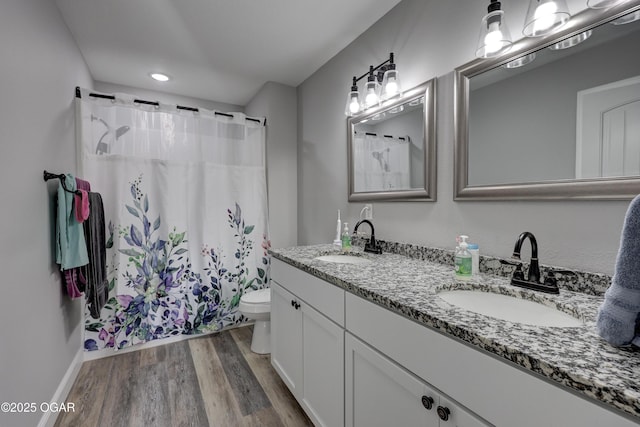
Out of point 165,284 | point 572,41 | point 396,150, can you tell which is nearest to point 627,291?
point 572,41

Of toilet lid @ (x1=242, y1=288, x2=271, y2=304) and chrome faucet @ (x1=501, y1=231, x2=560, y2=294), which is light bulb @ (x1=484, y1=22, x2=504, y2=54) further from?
toilet lid @ (x1=242, y1=288, x2=271, y2=304)

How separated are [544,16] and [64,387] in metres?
2.92

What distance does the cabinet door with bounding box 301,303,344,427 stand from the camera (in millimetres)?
1198

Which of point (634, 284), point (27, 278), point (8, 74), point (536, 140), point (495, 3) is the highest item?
point (495, 3)

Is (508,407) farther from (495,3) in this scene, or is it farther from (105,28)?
(105,28)

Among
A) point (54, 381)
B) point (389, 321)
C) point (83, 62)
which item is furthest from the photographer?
point (83, 62)

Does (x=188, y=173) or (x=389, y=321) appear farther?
(x=188, y=173)

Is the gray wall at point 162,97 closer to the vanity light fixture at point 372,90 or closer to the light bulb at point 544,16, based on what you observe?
the vanity light fixture at point 372,90

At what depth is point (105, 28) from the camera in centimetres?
190

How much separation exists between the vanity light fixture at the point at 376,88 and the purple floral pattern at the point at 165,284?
55.4 inches

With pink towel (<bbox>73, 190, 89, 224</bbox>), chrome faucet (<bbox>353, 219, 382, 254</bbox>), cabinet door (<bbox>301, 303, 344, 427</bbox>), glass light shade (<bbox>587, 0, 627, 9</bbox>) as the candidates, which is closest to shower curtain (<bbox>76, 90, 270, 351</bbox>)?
pink towel (<bbox>73, 190, 89, 224</bbox>)

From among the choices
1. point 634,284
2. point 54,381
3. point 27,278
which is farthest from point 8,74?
point 634,284

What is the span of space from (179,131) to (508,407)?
2.63 metres

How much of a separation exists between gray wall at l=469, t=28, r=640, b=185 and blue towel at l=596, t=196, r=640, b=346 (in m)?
0.51
